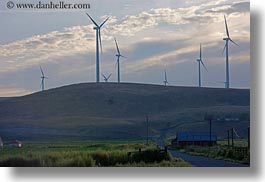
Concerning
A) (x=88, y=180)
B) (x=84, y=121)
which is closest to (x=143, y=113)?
(x=84, y=121)

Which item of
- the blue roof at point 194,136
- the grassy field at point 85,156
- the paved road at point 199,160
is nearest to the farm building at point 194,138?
the blue roof at point 194,136

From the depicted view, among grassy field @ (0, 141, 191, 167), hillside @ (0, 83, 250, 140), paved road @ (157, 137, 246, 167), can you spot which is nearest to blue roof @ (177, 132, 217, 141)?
hillside @ (0, 83, 250, 140)

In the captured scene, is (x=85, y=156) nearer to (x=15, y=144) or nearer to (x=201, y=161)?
(x=15, y=144)

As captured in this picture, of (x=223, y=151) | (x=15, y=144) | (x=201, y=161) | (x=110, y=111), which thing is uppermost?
(x=110, y=111)

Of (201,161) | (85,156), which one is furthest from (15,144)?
(201,161)

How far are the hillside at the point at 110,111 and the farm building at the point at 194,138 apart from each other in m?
0.14

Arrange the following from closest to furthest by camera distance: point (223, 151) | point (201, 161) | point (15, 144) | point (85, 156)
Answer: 1. point (201, 161)
2. point (85, 156)
3. point (15, 144)
4. point (223, 151)

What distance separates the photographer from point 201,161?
54.2 feet

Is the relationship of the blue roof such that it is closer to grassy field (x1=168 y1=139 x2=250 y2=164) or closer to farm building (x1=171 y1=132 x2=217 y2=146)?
farm building (x1=171 y1=132 x2=217 y2=146)

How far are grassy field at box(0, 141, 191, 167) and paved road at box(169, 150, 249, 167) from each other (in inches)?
6.8

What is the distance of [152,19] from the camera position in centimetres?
1702

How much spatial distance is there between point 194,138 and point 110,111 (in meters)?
1.98

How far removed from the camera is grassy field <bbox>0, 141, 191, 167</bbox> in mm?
16453

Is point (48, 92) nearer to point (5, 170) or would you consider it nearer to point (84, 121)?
point (84, 121)
